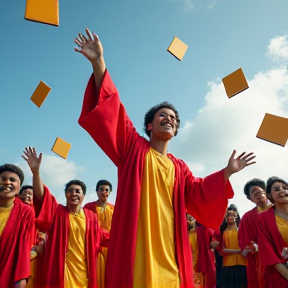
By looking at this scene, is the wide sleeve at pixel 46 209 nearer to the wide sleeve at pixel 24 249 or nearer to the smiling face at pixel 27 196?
the wide sleeve at pixel 24 249

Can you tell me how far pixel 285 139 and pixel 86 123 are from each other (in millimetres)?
2411

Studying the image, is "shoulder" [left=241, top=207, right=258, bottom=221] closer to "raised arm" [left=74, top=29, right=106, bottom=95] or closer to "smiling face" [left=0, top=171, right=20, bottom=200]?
"smiling face" [left=0, top=171, right=20, bottom=200]

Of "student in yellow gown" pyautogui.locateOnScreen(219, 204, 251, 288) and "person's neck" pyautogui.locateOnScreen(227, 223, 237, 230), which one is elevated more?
"person's neck" pyautogui.locateOnScreen(227, 223, 237, 230)

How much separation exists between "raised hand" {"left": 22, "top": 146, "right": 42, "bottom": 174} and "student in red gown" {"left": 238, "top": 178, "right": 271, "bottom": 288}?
3220 mm

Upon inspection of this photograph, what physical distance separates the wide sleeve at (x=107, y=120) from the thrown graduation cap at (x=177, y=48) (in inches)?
79.3

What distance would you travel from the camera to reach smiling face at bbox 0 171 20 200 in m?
4.23

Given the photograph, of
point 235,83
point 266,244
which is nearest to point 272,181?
point 266,244

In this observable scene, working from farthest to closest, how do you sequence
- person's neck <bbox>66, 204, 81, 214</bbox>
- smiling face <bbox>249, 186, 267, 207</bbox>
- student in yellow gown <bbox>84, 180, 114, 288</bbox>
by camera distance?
student in yellow gown <bbox>84, 180, 114, 288</bbox> → smiling face <bbox>249, 186, 267, 207</bbox> → person's neck <bbox>66, 204, 81, 214</bbox>

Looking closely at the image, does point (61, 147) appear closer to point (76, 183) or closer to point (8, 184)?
point (76, 183)

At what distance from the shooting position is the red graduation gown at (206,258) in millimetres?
8914

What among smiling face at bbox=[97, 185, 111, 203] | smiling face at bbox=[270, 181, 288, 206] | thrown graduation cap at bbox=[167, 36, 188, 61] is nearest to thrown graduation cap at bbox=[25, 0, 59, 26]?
thrown graduation cap at bbox=[167, 36, 188, 61]

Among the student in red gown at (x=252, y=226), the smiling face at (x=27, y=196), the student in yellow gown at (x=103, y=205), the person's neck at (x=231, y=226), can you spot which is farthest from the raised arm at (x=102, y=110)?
the person's neck at (x=231, y=226)

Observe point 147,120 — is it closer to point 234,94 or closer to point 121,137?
point 121,137

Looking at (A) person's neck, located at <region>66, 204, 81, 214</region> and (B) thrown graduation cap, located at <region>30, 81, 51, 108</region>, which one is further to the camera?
(A) person's neck, located at <region>66, 204, 81, 214</region>
